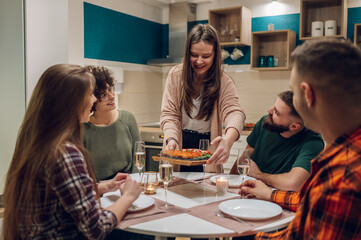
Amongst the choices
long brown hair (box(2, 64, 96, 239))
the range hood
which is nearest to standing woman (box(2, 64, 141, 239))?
long brown hair (box(2, 64, 96, 239))

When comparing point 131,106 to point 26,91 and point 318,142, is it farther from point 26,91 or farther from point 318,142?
point 318,142

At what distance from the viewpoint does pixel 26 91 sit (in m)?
2.35

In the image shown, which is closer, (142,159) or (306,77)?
(306,77)

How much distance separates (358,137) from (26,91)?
2018mm

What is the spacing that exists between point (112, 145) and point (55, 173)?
123 centimetres

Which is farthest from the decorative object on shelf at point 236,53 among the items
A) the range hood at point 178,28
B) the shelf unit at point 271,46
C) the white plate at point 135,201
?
the white plate at point 135,201

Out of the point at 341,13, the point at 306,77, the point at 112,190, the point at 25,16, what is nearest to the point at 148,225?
the point at 112,190

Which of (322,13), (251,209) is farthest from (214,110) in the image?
(322,13)

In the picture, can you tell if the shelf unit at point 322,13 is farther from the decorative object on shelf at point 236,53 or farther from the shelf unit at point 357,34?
the decorative object on shelf at point 236,53

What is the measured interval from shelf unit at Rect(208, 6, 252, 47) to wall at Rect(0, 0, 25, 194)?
2939 mm

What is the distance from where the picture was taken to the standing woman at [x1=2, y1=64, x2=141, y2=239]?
1.20 meters

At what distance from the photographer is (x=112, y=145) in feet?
7.95

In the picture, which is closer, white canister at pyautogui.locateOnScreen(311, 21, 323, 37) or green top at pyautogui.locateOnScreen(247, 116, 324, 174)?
green top at pyautogui.locateOnScreen(247, 116, 324, 174)

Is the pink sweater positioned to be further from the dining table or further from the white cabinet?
the white cabinet
